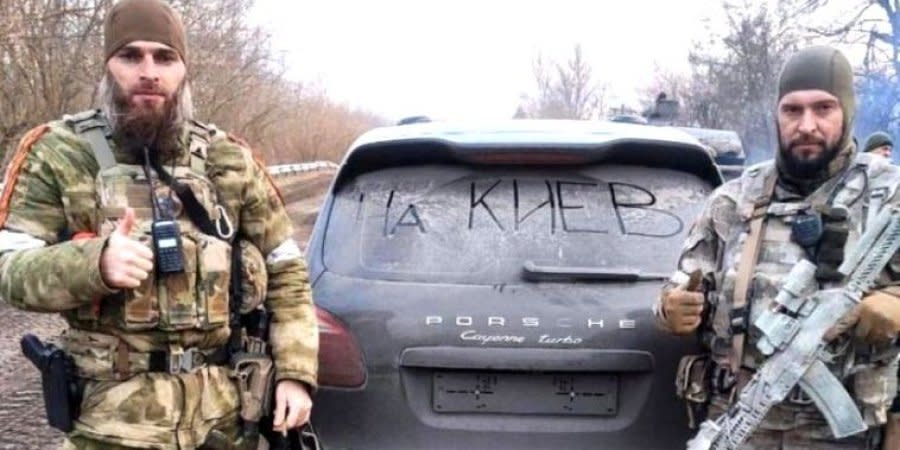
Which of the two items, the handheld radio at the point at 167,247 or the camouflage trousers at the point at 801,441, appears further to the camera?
the camouflage trousers at the point at 801,441

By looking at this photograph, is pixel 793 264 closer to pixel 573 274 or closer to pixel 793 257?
pixel 793 257

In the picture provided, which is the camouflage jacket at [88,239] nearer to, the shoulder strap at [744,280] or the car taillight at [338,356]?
the car taillight at [338,356]

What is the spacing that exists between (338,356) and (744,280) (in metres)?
1.16

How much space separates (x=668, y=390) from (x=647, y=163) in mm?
722

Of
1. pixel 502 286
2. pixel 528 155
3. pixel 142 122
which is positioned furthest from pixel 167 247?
pixel 528 155

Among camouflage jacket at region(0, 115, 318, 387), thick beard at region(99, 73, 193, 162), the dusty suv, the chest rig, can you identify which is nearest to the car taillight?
the dusty suv

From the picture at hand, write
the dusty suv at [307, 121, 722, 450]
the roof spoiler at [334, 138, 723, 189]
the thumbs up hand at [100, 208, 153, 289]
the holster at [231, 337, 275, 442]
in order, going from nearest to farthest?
the thumbs up hand at [100, 208, 153, 289] → the holster at [231, 337, 275, 442] → the dusty suv at [307, 121, 722, 450] → the roof spoiler at [334, 138, 723, 189]

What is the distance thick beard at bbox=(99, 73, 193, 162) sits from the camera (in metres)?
2.44

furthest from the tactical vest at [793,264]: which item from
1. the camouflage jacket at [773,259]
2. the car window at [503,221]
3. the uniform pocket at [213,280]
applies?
the uniform pocket at [213,280]

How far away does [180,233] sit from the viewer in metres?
2.40

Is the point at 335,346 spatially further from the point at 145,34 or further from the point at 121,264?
the point at 145,34

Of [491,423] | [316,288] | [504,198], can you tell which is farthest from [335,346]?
[504,198]

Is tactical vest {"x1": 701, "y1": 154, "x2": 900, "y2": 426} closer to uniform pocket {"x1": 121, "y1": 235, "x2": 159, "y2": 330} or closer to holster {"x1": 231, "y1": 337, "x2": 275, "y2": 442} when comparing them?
holster {"x1": 231, "y1": 337, "x2": 275, "y2": 442}

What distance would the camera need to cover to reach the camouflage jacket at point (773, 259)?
2.56 metres
